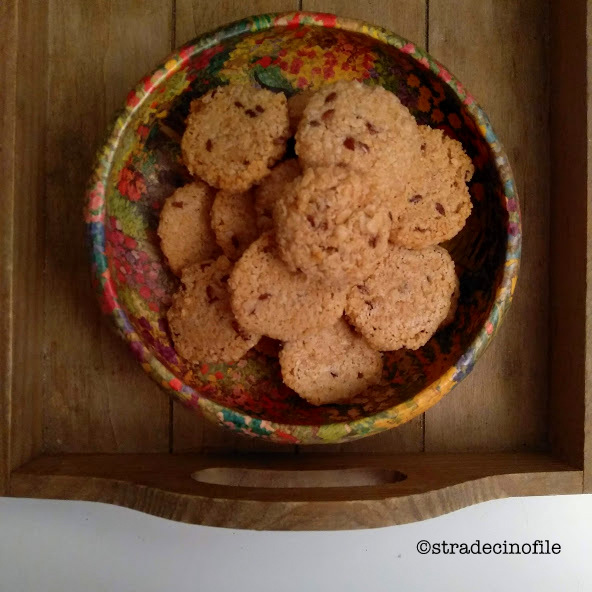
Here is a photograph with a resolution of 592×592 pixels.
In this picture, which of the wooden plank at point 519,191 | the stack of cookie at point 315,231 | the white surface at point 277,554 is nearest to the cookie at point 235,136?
the stack of cookie at point 315,231

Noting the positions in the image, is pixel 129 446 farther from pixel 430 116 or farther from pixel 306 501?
pixel 430 116

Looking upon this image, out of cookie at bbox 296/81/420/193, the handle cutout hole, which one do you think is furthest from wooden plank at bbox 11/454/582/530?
cookie at bbox 296/81/420/193

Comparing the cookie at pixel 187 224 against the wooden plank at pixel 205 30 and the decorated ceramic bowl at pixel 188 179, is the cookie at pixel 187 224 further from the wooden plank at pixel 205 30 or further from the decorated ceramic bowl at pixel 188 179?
the wooden plank at pixel 205 30

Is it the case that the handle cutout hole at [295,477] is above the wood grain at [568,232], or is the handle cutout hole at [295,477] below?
below

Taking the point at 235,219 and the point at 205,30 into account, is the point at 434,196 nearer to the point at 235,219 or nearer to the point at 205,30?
the point at 235,219

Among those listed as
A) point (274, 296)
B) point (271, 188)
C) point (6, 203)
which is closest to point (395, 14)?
point (271, 188)

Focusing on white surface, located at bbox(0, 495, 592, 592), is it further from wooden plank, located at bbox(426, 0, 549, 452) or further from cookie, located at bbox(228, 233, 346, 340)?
cookie, located at bbox(228, 233, 346, 340)

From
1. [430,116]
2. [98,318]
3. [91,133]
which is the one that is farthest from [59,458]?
[430,116]
